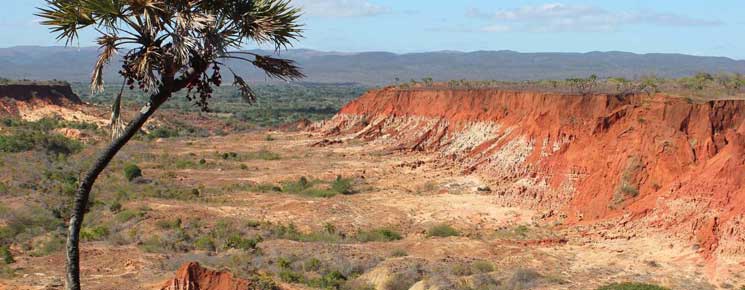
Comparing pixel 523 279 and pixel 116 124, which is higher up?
pixel 116 124

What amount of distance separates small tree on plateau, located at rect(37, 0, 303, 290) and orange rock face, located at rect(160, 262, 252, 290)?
515 centimetres

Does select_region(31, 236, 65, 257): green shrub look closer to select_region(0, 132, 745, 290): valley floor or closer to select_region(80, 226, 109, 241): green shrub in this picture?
select_region(0, 132, 745, 290): valley floor

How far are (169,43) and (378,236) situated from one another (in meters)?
17.0

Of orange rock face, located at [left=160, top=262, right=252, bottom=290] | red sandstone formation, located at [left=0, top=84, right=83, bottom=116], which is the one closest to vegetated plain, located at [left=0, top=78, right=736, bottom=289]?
orange rock face, located at [left=160, top=262, right=252, bottom=290]

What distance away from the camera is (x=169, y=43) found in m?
7.97

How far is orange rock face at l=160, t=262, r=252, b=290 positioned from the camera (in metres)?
13.5

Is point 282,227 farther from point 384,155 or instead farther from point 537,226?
point 384,155

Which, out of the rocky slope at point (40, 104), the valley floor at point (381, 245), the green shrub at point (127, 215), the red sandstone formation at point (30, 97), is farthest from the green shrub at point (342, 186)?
the red sandstone formation at point (30, 97)

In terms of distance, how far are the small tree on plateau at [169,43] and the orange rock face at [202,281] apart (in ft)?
16.9

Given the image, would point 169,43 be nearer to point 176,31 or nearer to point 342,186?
point 176,31

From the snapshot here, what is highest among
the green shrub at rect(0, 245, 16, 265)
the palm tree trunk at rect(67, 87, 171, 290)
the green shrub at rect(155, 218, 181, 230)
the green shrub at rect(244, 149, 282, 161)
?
the palm tree trunk at rect(67, 87, 171, 290)

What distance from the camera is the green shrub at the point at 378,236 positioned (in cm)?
2403

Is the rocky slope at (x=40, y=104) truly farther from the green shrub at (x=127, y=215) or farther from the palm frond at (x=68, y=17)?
the palm frond at (x=68, y=17)

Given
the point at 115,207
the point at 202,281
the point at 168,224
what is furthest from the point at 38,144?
the point at 202,281
